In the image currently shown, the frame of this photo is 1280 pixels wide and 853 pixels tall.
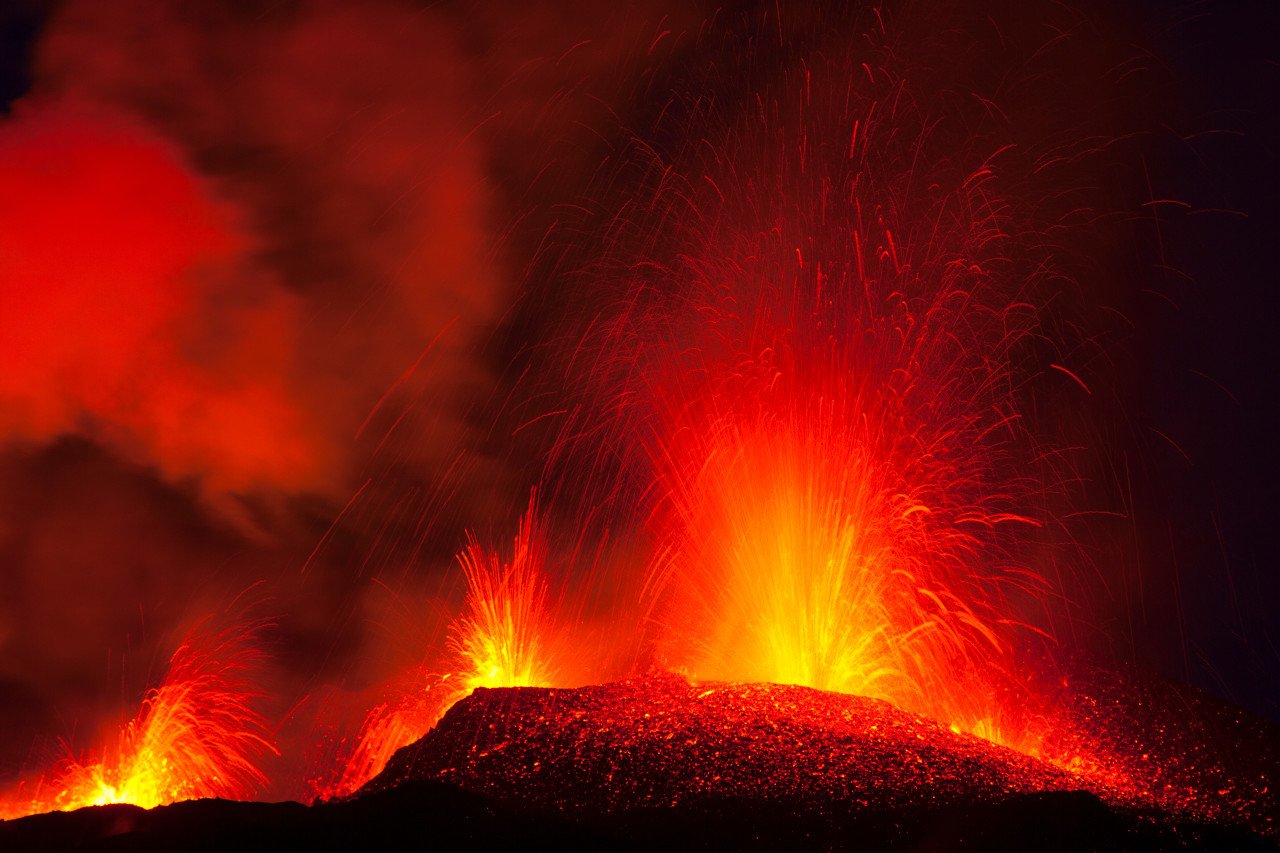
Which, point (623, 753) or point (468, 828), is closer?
point (468, 828)

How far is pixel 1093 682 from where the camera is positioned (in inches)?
1225

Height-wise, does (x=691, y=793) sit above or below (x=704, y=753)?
below

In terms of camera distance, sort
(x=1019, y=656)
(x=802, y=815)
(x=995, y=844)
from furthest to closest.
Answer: (x=1019, y=656) → (x=802, y=815) → (x=995, y=844)

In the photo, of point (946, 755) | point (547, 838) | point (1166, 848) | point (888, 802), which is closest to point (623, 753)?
point (547, 838)

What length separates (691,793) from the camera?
15.4 metres

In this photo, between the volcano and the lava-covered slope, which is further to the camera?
the lava-covered slope

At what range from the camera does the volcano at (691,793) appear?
13.7 meters

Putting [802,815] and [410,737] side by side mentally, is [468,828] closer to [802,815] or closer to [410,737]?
[802,815]

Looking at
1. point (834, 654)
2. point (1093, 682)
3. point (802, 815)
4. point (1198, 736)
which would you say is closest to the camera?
point (802, 815)

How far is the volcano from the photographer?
45.0 ft

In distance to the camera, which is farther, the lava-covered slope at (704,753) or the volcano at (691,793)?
the lava-covered slope at (704,753)

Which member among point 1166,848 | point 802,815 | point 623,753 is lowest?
point 1166,848

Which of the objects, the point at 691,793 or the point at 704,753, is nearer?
the point at 691,793

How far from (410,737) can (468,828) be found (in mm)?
24377
